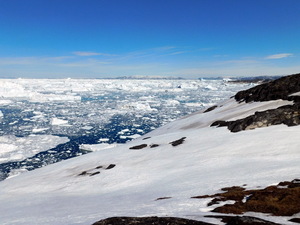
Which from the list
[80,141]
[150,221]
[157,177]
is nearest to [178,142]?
[157,177]

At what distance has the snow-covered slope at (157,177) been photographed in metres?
13.0

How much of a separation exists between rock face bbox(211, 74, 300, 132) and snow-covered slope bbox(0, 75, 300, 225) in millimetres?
1087

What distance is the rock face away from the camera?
87.9ft

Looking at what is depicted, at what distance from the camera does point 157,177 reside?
19.7 metres

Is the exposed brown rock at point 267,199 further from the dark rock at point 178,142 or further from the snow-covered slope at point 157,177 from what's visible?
the dark rock at point 178,142

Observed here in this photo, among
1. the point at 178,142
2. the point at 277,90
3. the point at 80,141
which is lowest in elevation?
the point at 80,141

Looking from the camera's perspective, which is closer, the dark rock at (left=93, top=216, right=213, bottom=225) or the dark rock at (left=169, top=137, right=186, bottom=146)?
the dark rock at (left=93, top=216, right=213, bottom=225)

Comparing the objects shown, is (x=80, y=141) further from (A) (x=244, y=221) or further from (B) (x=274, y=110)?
(A) (x=244, y=221)

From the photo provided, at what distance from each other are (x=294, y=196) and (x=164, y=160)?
13.7m

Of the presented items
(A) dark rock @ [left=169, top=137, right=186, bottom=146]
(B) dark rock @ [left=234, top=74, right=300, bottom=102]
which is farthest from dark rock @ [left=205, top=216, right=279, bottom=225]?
(B) dark rock @ [left=234, top=74, right=300, bottom=102]

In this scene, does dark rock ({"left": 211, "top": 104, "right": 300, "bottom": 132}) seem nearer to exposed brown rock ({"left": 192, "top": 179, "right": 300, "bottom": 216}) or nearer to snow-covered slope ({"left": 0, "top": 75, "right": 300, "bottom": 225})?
snow-covered slope ({"left": 0, "top": 75, "right": 300, "bottom": 225})

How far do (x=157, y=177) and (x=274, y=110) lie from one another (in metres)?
16.5

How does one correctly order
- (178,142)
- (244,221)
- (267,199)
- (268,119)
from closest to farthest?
1. (244,221)
2. (267,199)
3. (268,119)
4. (178,142)

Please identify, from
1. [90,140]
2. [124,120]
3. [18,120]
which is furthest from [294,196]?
[18,120]
